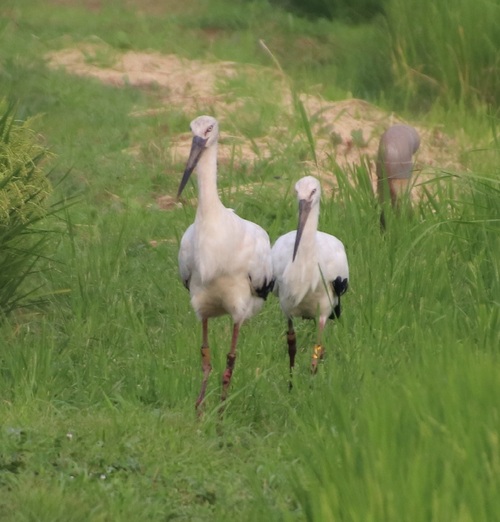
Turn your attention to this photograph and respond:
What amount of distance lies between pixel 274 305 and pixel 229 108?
4.67 m

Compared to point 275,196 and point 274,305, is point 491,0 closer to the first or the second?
point 275,196

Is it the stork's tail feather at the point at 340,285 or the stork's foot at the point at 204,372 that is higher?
the stork's tail feather at the point at 340,285

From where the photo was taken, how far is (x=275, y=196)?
10320 millimetres

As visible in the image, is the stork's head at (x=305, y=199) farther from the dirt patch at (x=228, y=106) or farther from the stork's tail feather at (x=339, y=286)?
the dirt patch at (x=228, y=106)

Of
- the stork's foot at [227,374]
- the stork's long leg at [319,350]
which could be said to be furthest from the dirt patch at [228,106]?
the stork's foot at [227,374]

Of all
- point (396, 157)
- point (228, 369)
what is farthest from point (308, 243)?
point (396, 157)

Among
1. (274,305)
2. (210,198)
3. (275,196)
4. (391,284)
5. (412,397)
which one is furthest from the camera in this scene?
(275,196)

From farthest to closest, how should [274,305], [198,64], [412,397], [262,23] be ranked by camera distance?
[262,23] < [198,64] < [274,305] < [412,397]

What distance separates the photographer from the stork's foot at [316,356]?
7.14 meters

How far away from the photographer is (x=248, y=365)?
7.39 m

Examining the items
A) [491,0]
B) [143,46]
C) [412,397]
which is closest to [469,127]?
[491,0]

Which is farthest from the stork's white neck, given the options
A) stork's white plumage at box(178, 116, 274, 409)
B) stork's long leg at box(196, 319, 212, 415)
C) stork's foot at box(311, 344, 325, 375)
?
stork's long leg at box(196, 319, 212, 415)

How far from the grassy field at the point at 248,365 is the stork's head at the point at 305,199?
0.51m

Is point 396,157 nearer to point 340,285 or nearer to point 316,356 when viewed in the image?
point 340,285
